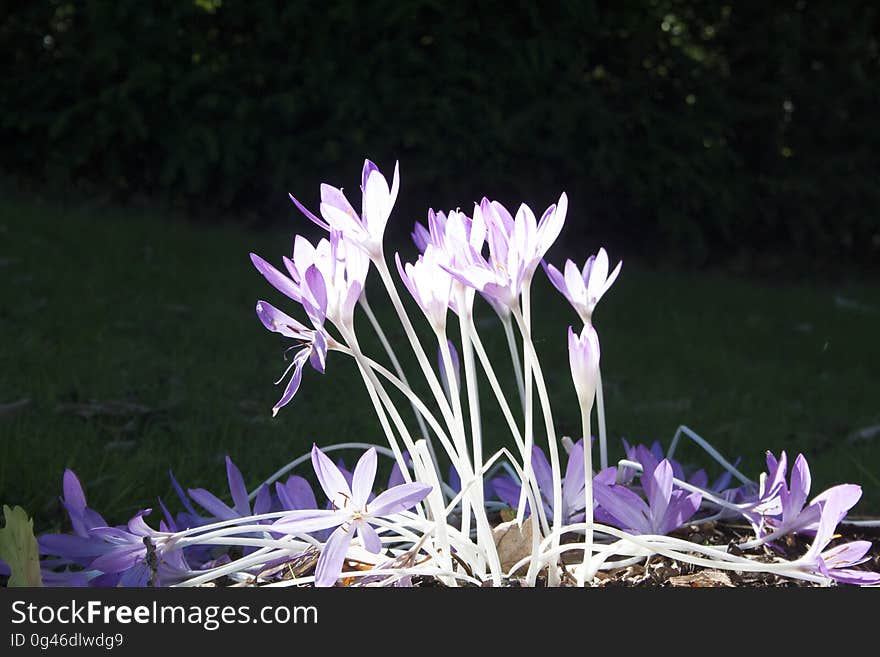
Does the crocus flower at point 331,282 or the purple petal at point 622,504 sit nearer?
the crocus flower at point 331,282

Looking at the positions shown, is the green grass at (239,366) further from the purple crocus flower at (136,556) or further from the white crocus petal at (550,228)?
the white crocus petal at (550,228)

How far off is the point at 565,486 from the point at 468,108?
184 inches

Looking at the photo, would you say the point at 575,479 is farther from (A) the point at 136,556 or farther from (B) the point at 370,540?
(A) the point at 136,556

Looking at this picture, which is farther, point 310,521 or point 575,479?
point 575,479

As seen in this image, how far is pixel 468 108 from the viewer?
5898 millimetres

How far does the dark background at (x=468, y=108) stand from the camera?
585cm

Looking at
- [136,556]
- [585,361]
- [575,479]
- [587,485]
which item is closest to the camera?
[585,361]

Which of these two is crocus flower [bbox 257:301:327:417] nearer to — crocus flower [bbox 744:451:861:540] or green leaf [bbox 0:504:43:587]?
green leaf [bbox 0:504:43:587]

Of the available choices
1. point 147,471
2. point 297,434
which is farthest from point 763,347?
point 147,471

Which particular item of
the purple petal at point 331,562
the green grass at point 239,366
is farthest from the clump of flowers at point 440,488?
the green grass at point 239,366

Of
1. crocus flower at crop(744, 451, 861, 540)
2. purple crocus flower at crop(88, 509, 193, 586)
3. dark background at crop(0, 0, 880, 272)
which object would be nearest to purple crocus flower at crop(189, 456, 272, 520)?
purple crocus flower at crop(88, 509, 193, 586)

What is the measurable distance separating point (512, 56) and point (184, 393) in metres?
3.61

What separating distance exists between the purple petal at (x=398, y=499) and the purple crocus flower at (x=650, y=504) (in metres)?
0.32

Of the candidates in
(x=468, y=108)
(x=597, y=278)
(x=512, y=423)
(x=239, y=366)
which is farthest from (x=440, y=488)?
(x=468, y=108)
